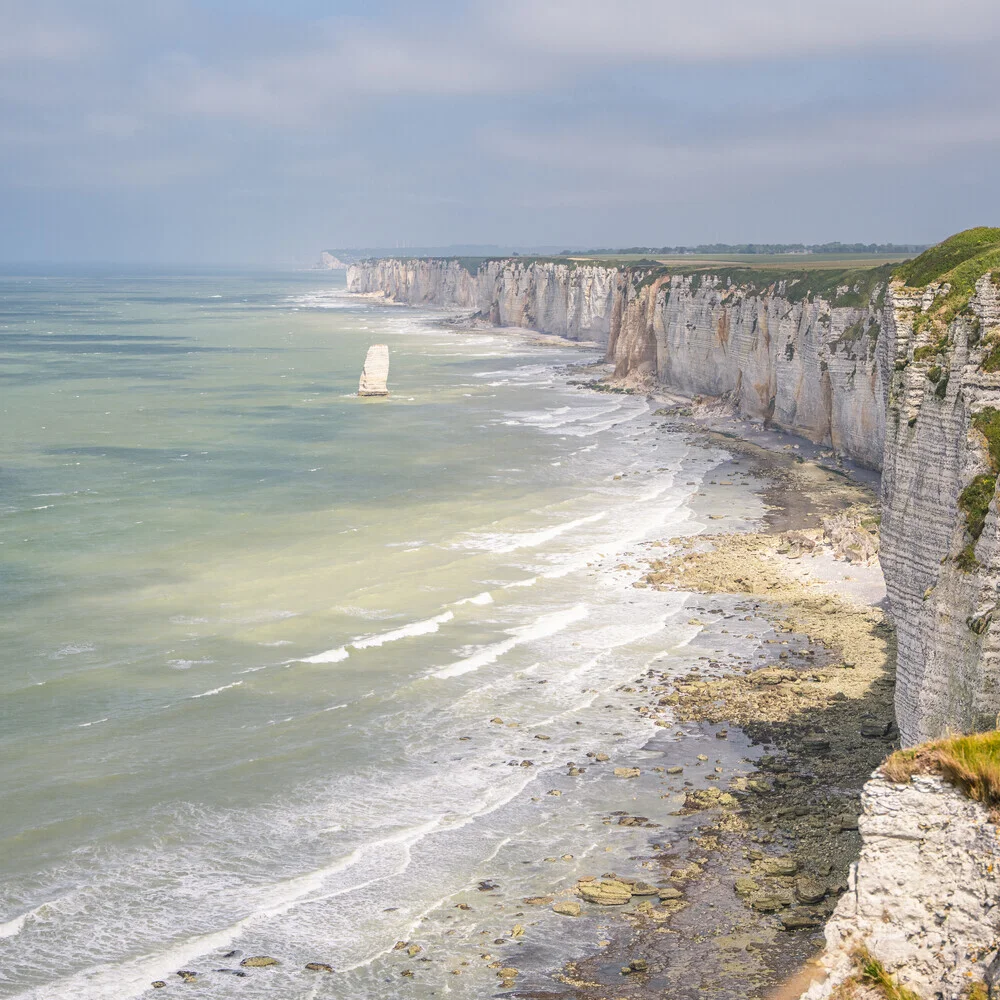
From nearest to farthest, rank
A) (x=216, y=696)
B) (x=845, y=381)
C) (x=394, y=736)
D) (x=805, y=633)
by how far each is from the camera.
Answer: (x=394, y=736), (x=216, y=696), (x=805, y=633), (x=845, y=381)

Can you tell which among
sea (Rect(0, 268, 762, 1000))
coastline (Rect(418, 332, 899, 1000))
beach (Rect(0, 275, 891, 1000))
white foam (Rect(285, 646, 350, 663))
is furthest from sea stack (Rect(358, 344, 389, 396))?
white foam (Rect(285, 646, 350, 663))

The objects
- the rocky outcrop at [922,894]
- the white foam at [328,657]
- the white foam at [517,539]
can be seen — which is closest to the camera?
the rocky outcrop at [922,894]

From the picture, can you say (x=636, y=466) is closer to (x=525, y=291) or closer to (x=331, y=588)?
(x=331, y=588)

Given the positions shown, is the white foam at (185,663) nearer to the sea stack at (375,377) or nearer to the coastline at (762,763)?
the coastline at (762,763)

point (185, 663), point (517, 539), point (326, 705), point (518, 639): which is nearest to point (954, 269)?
point (518, 639)

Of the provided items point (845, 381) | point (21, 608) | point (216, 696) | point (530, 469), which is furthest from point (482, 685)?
point (845, 381)

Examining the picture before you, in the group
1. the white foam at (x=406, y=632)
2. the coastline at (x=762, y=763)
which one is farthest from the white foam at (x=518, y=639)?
the coastline at (x=762, y=763)
